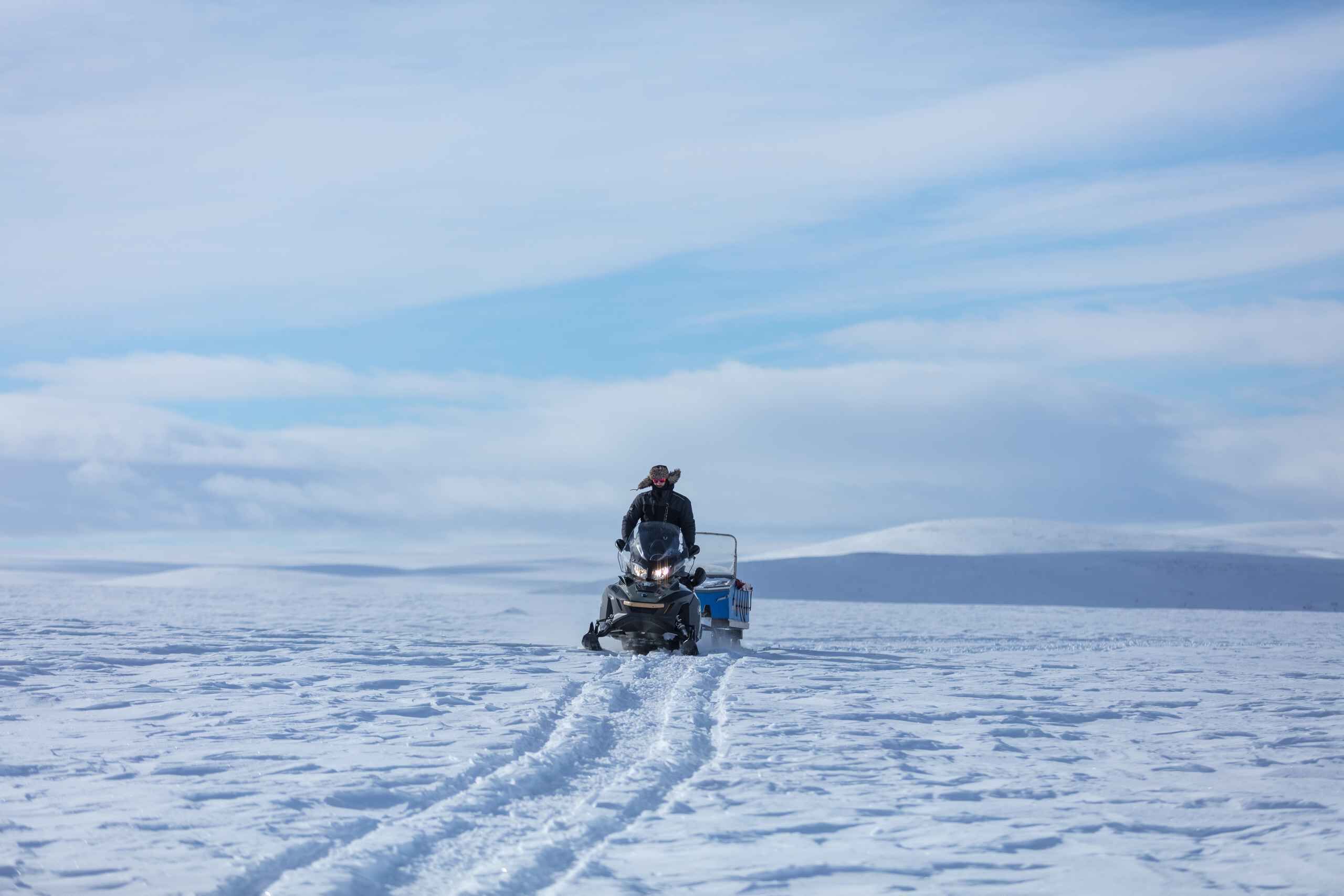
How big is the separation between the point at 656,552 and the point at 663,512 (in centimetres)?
56

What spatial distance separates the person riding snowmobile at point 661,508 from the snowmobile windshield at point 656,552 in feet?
0.46

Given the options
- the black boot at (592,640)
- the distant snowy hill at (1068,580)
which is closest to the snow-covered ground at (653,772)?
the black boot at (592,640)

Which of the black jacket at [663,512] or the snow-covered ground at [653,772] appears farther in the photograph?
the black jacket at [663,512]

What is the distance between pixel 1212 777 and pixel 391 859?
450 cm

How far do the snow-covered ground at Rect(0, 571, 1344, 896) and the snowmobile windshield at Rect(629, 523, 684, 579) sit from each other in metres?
1.04

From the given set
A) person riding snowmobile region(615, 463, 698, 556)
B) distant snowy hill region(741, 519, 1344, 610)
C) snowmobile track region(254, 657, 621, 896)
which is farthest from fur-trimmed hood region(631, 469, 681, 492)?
distant snowy hill region(741, 519, 1344, 610)

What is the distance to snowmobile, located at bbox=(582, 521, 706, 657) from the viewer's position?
499 inches

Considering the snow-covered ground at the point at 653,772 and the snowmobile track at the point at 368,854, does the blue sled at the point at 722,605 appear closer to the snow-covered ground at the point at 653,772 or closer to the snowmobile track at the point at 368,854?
the snow-covered ground at the point at 653,772

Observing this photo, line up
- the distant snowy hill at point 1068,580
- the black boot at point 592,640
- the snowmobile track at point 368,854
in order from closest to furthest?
the snowmobile track at point 368,854
the black boot at point 592,640
the distant snowy hill at point 1068,580

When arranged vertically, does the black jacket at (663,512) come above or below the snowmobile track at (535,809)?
above

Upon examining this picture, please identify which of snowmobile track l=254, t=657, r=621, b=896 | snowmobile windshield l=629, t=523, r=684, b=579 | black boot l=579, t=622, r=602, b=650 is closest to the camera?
snowmobile track l=254, t=657, r=621, b=896

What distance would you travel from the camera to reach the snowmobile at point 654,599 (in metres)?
12.7

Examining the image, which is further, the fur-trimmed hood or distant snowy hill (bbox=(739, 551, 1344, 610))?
distant snowy hill (bbox=(739, 551, 1344, 610))

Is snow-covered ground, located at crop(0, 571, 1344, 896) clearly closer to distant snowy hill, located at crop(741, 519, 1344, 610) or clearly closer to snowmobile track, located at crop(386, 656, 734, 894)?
snowmobile track, located at crop(386, 656, 734, 894)
